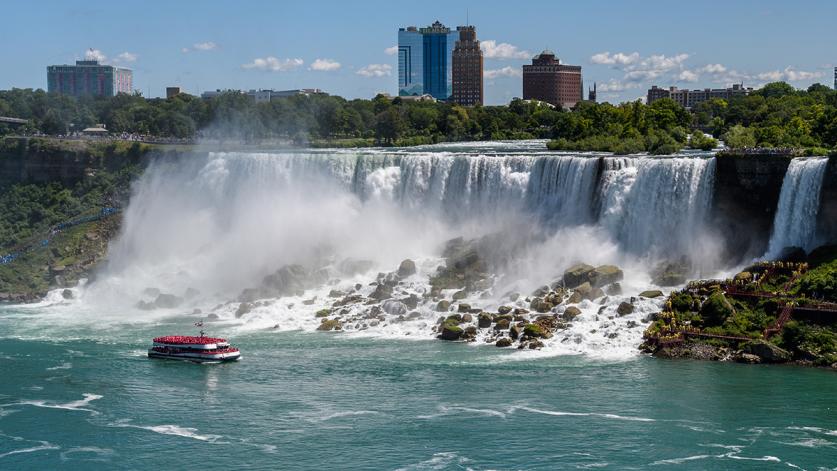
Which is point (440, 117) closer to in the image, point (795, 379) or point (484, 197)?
point (484, 197)

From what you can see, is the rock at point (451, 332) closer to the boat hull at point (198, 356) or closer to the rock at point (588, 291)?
the rock at point (588, 291)

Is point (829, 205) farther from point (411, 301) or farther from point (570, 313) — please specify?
point (411, 301)

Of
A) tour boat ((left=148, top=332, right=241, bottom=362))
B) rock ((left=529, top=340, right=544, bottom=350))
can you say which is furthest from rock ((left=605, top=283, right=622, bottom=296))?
tour boat ((left=148, top=332, right=241, bottom=362))

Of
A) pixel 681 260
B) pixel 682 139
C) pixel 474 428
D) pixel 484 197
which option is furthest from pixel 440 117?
pixel 474 428

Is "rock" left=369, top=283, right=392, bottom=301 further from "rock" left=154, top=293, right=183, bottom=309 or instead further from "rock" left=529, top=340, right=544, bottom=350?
"rock" left=154, top=293, right=183, bottom=309

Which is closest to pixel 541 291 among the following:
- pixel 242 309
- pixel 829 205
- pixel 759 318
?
pixel 759 318

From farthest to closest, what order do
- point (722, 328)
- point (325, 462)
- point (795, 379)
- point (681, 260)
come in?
point (681, 260), point (722, 328), point (795, 379), point (325, 462)
